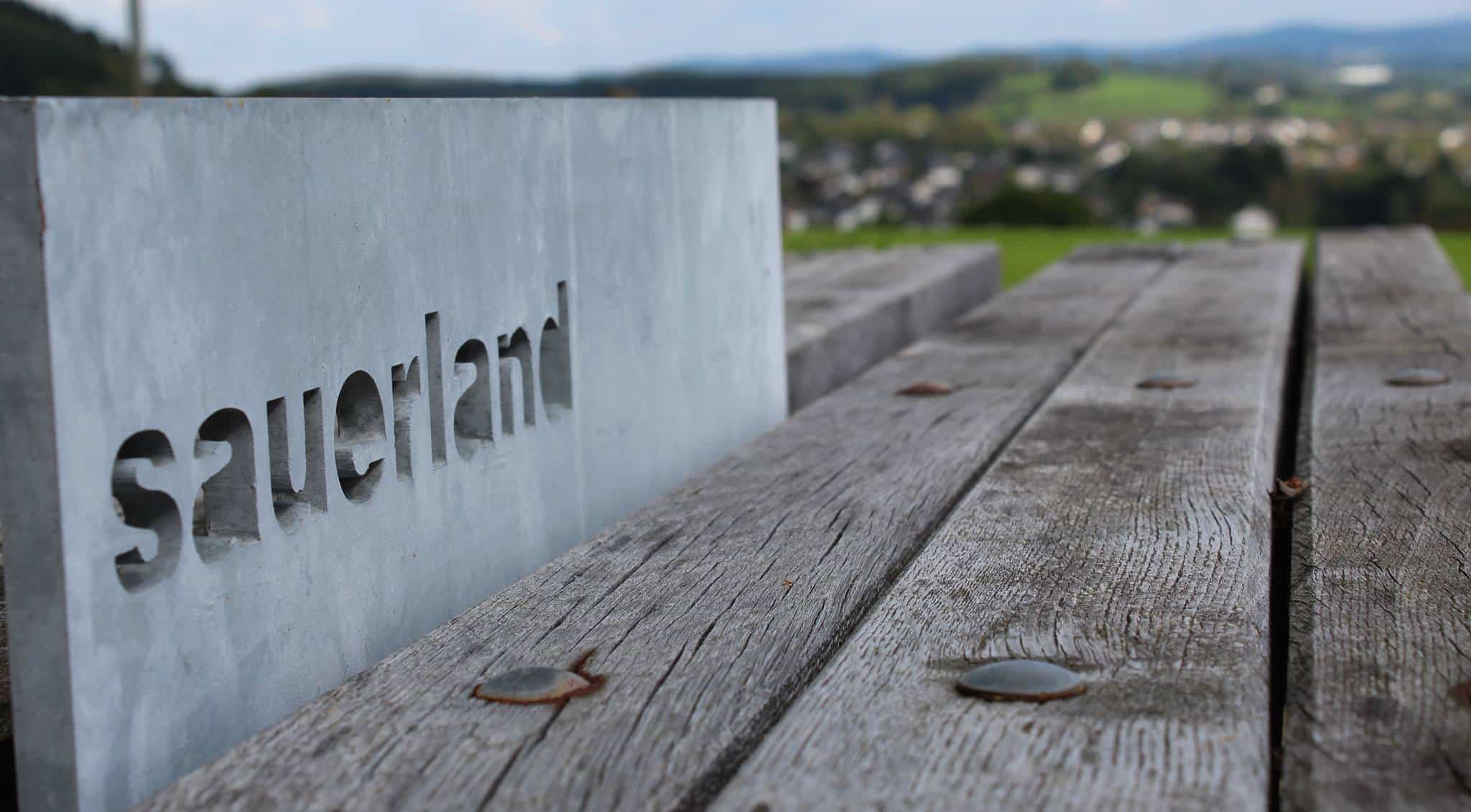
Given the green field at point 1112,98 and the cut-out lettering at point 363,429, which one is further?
the green field at point 1112,98

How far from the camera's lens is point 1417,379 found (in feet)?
9.89

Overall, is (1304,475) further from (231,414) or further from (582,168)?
(231,414)

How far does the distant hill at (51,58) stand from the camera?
27.8ft

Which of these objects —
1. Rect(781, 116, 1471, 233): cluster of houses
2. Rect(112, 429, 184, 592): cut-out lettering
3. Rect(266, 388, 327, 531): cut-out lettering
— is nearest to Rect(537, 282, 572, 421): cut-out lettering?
Rect(266, 388, 327, 531): cut-out lettering

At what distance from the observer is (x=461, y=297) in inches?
78.7

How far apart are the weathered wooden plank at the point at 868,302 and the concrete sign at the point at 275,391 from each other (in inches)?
53.0

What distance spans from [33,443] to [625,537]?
891mm

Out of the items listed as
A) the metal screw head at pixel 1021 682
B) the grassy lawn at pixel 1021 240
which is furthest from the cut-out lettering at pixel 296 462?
the grassy lawn at pixel 1021 240

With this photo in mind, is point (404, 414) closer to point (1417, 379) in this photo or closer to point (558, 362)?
point (558, 362)

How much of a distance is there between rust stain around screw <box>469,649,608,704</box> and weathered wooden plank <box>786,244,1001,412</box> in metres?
2.27

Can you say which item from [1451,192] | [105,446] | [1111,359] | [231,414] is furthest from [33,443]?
[1451,192]

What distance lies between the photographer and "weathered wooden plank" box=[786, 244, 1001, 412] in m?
3.91

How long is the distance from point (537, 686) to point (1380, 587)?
3.28 feet

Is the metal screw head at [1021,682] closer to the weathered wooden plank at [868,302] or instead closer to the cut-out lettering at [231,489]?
the cut-out lettering at [231,489]
